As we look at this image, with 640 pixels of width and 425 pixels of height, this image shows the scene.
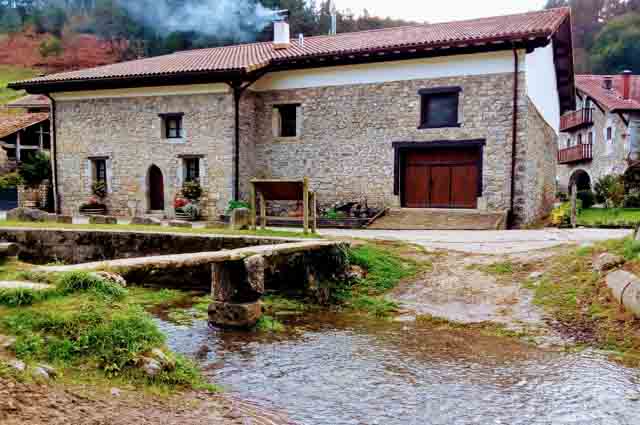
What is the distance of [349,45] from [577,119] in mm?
22990

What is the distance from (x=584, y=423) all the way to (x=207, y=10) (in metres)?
37.6

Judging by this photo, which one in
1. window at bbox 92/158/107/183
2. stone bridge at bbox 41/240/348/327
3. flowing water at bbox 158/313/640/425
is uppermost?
window at bbox 92/158/107/183

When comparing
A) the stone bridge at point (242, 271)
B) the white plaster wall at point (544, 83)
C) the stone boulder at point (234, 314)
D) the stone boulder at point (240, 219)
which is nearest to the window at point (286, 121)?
the stone boulder at point (240, 219)

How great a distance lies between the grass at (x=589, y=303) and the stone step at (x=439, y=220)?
555 cm

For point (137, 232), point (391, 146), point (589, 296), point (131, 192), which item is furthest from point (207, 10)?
point (589, 296)

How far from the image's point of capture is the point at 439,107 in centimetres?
1530

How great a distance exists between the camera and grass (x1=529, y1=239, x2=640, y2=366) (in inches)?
217

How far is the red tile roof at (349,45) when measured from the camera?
47.5 feet

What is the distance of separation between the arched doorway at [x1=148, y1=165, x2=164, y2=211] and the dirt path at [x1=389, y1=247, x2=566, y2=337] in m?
11.6

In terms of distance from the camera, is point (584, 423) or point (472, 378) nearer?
point (584, 423)

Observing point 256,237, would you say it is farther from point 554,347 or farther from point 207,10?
point 207,10

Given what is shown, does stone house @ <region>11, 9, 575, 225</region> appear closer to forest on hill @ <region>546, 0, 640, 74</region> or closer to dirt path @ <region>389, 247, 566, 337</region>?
dirt path @ <region>389, 247, 566, 337</region>

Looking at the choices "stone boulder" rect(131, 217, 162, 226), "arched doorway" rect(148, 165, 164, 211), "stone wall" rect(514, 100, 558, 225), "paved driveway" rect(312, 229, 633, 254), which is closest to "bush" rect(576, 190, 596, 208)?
"stone wall" rect(514, 100, 558, 225)

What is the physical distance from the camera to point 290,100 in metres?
17.0
